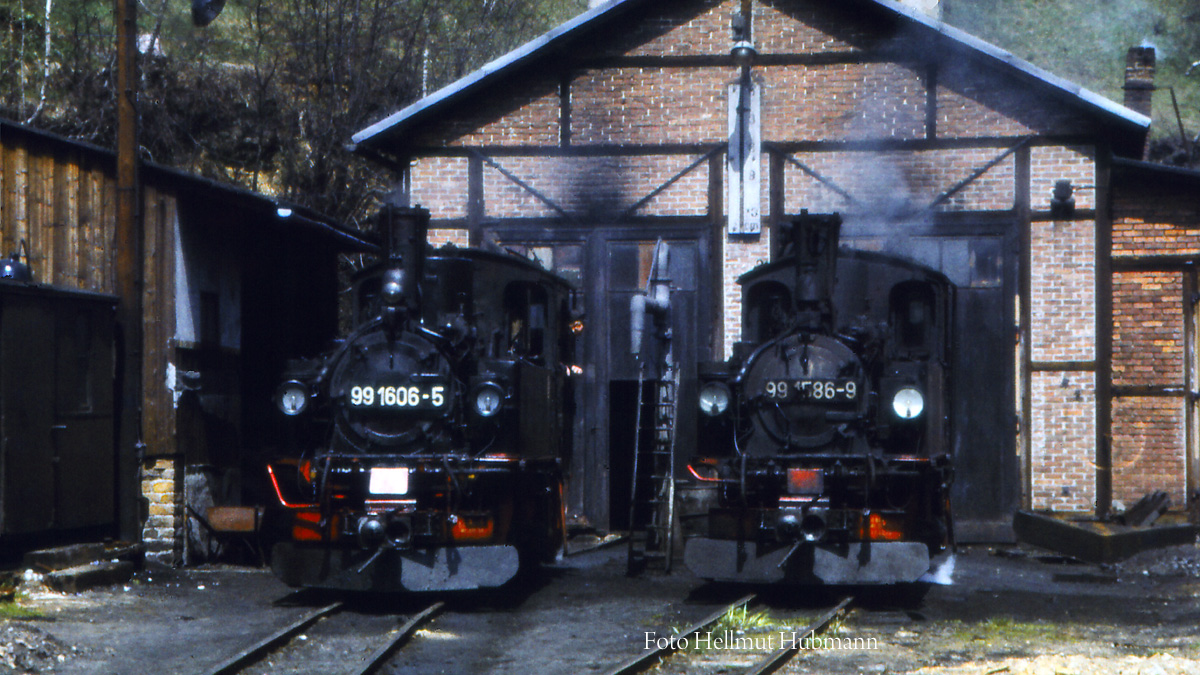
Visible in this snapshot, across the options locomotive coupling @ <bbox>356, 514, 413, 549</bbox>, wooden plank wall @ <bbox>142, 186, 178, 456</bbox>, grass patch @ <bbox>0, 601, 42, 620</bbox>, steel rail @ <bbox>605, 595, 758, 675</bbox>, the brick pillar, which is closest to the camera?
steel rail @ <bbox>605, 595, 758, 675</bbox>

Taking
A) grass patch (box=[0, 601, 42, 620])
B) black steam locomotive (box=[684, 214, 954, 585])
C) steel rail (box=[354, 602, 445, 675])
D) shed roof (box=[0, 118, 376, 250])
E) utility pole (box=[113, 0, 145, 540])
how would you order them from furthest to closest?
utility pole (box=[113, 0, 145, 540]) < shed roof (box=[0, 118, 376, 250]) < black steam locomotive (box=[684, 214, 954, 585]) < grass patch (box=[0, 601, 42, 620]) < steel rail (box=[354, 602, 445, 675])

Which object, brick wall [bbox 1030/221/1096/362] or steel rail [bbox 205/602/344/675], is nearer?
steel rail [bbox 205/602/344/675]

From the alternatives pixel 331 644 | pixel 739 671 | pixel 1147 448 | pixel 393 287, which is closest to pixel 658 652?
pixel 739 671

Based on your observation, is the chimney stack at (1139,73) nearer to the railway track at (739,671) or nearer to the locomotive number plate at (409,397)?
the railway track at (739,671)

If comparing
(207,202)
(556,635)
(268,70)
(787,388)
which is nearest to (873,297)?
(787,388)

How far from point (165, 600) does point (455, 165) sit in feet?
21.2

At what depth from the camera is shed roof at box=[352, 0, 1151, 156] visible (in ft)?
42.2

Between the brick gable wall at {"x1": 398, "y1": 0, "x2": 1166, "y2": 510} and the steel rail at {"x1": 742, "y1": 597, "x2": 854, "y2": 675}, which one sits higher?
the brick gable wall at {"x1": 398, "y1": 0, "x2": 1166, "y2": 510}

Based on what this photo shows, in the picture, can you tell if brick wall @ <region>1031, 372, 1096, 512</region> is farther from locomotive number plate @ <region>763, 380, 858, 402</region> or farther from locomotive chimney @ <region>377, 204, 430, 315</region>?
locomotive chimney @ <region>377, 204, 430, 315</region>

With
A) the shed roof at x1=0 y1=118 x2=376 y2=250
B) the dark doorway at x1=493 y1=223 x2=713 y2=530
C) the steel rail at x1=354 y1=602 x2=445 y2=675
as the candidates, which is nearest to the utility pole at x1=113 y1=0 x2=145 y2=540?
the shed roof at x1=0 y1=118 x2=376 y2=250

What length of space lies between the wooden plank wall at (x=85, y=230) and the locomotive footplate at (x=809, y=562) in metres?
5.12

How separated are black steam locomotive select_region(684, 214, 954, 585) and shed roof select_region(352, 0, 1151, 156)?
458 cm

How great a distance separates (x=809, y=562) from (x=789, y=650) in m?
1.81

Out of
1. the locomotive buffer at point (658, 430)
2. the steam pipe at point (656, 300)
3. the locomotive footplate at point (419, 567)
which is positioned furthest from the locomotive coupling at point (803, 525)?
the steam pipe at point (656, 300)
